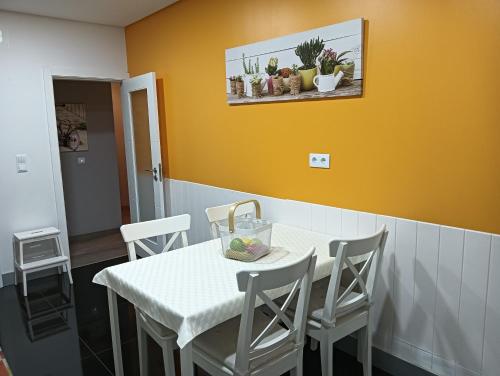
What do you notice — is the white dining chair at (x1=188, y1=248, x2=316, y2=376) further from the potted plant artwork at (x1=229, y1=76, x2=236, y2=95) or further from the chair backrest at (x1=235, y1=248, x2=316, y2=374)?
the potted plant artwork at (x1=229, y1=76, x2=236, y2=95)

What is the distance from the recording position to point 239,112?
298 centimetres

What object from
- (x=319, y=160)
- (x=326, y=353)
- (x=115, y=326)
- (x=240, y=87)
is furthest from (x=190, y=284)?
(x=240, y=87)

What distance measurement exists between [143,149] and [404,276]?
2857 millimetres

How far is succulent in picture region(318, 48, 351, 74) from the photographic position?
2.23 m

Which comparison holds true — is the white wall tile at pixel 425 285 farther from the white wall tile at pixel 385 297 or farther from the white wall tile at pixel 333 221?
the white wall tile at pixel 333 221

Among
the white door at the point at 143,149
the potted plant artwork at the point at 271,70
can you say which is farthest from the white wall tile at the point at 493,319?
the white door at the point at 143,149

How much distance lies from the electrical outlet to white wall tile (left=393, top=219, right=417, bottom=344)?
0.56 metres

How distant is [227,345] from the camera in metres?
1.66

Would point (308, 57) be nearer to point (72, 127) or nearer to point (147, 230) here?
point (147, 230)

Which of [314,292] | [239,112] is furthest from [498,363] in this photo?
[239,112]

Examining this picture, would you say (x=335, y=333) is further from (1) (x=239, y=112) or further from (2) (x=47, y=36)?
(2) (x=47, y=36)

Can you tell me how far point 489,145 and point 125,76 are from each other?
3542 millimetres

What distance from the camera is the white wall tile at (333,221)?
239 cm

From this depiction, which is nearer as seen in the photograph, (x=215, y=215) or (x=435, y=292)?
(x=435, y=292)
